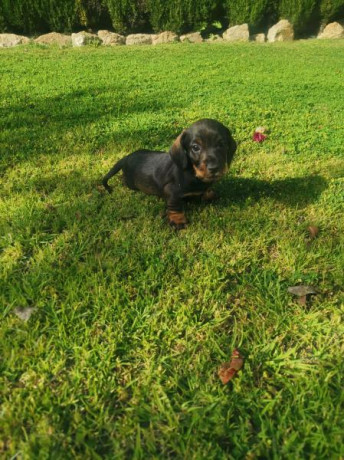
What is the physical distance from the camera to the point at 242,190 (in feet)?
12.4

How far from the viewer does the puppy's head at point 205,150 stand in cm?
283

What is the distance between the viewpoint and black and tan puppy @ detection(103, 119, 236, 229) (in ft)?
9.52

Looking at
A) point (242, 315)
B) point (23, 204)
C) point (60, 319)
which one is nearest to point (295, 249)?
point (242, 315)

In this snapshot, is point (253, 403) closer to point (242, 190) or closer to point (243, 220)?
point (243, 220)

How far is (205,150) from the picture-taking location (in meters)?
2.91

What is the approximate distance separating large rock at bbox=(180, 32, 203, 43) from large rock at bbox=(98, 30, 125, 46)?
295 centimetres

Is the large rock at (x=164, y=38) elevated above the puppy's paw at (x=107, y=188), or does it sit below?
above

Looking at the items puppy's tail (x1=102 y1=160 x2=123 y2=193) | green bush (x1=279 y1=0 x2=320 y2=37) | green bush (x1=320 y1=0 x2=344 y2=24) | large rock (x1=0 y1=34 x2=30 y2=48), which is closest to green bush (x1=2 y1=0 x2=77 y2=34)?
large rock (x1=0 y1=34 x2=30 y2=48)

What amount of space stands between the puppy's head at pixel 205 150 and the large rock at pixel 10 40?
1435 centimetres

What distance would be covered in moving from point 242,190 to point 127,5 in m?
15.9

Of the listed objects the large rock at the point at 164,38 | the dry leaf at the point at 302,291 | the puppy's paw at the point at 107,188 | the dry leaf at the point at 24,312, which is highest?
the large rock at the point at 164,38

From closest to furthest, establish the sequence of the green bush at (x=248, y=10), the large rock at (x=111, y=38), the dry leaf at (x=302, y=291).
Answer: the dry leaf at (x=302, y=291) → the large rock at (x=111, y=38) → the green bush at (x=248, y=10)

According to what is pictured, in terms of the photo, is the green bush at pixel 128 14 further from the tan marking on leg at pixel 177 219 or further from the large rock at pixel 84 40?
the tan marking on leg at pixel 177 219

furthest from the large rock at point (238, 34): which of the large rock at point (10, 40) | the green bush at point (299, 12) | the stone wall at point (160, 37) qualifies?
the large rock at point (10, 40)
